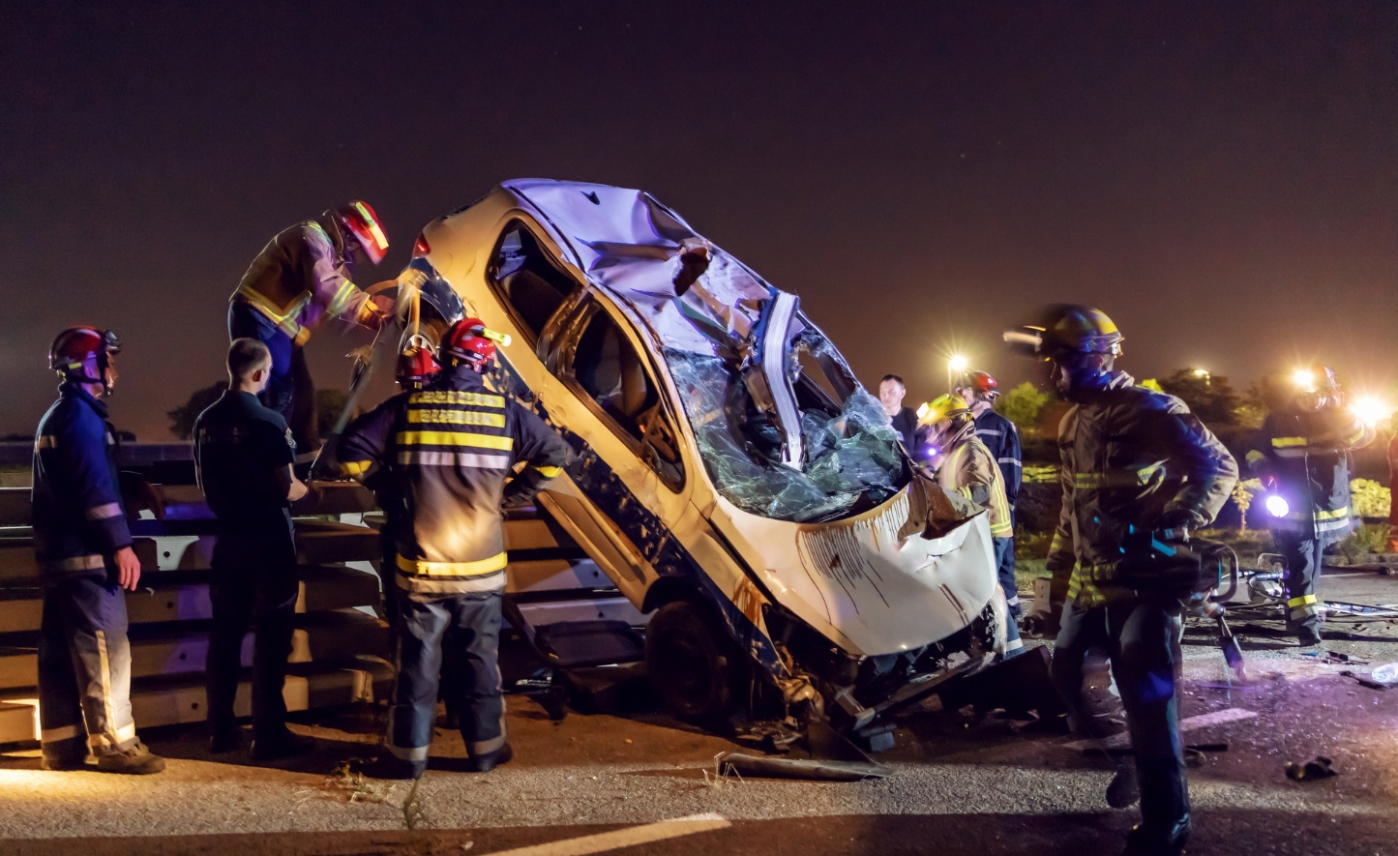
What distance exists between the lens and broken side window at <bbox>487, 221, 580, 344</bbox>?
6.04m

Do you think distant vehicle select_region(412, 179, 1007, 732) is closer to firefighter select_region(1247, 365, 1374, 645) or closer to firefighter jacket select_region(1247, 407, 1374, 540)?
firefighter select_region(1247, 365, 1374, 645)

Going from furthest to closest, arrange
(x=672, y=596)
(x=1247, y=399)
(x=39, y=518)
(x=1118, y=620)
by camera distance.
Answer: (x=1247, y=399) < (x=672, y=596) < (x=39, y=518) < (x=1118, y=620)

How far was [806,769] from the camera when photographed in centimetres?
433

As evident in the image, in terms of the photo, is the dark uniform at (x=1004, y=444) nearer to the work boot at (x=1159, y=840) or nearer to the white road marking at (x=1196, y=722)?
the white road marking at (x=1196, y=722)

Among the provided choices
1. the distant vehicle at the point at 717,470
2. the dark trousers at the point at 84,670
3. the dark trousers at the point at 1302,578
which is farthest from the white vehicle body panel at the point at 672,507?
the dark trousers at the point at 1302,578

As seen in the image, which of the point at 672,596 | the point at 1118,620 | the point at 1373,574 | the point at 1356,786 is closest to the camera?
the point at 1118,620

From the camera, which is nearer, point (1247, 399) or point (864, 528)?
point (864, 528)

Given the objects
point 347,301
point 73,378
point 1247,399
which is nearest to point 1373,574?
point 347,301

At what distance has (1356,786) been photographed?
13.6ft

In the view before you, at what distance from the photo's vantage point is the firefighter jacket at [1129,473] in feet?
11.7

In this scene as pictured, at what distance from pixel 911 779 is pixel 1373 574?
9.06 metres

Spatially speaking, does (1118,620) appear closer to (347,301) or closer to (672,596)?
(672,596)

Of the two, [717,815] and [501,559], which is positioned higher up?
[501,559]

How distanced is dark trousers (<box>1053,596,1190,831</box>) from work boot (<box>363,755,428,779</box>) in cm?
299
